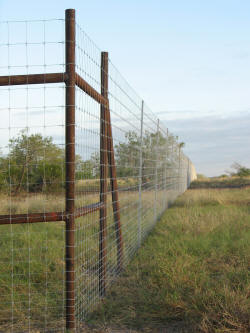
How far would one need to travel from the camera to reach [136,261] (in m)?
5.89

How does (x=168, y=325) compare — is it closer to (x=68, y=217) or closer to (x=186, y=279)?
(x=186, y=279)

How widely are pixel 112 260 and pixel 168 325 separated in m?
1.66

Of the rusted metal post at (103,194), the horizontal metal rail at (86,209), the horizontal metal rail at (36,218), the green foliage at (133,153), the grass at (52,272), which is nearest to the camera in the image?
the horizontal metal rail at (36,218)

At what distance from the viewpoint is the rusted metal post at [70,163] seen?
140 inches

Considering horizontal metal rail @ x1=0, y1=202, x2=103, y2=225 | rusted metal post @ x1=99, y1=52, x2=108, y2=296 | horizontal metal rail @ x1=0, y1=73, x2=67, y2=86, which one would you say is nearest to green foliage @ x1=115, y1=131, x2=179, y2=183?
rusted metal post @ x1=99, y1=52, x2=108, y2=296

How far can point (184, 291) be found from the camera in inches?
166

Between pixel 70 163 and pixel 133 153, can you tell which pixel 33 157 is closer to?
pixel 133 153

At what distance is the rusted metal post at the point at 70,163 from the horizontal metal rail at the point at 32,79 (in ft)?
0.26

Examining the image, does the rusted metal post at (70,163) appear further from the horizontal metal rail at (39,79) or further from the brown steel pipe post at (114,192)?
the brown steel pipe post at (114,192)

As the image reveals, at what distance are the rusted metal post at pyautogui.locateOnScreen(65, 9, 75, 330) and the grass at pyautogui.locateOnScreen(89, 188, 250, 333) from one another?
41 centimetres

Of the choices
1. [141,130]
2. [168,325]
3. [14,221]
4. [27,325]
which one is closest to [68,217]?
[14,221]

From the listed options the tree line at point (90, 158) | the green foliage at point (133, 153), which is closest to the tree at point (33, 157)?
the tree line at point (90, 158)

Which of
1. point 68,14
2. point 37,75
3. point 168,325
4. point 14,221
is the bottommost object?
point 168,325

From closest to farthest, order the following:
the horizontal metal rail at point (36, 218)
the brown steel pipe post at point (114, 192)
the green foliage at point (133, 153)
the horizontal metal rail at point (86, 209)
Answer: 1. the horizontal metal rail at point (36, 218)
2. the horizontal metal rail at point (86, 209)
3. the brown steel pipe post at point (114, 192)
4. the green foliage at point (133, 153)
